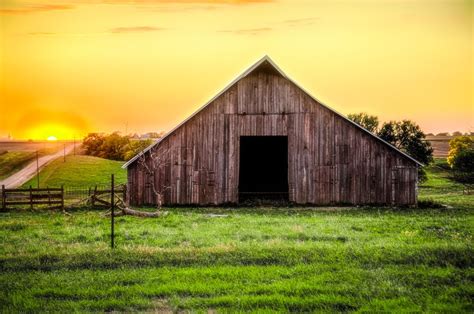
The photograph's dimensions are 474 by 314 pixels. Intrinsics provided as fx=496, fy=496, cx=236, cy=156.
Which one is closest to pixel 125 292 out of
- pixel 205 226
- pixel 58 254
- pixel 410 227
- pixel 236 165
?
pixel 58 254

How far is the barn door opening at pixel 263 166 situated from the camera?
33938mm

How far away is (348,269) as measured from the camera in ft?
35.2

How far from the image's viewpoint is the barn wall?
25859 millimetres

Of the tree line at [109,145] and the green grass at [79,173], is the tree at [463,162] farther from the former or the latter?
the tree line at [109,145]

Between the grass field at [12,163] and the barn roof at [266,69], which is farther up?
the barn roof at [266,69]

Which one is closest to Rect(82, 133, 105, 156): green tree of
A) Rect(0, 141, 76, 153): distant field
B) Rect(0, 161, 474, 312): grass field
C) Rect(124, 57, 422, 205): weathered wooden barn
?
Rect(0, 141, 76, 153): distant field

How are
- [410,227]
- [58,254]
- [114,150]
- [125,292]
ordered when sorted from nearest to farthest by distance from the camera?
1. [125,292]
2. [58,254]
3. [410,227]
4. [114,150]

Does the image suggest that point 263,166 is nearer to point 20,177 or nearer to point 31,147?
point 20,177

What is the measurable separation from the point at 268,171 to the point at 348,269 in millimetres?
25101

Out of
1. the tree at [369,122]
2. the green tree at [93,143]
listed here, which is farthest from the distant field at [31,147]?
the tree at [369,122]

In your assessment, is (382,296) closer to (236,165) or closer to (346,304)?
(346,304)

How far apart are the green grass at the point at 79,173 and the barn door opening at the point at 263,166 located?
21.9m

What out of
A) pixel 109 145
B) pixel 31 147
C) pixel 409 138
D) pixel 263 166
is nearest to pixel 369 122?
pixel 409 138

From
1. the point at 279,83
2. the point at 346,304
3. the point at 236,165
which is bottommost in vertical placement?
the point at 346,304
